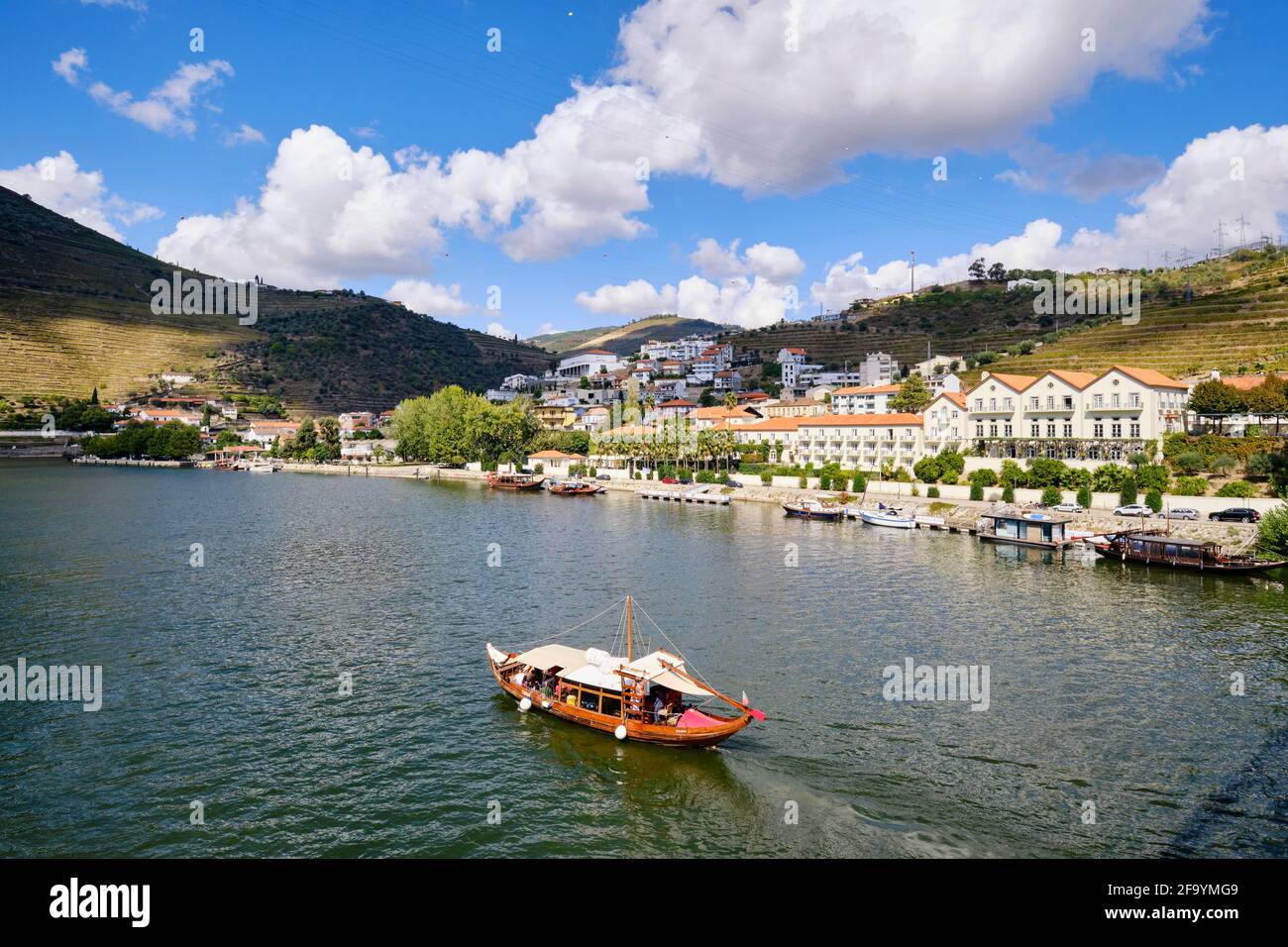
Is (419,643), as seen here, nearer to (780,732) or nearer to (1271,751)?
(780,732)

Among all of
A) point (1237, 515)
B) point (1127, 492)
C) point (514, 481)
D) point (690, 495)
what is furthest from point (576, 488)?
point (1237, 515)

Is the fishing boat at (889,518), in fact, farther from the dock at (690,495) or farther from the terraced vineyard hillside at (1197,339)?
the terraced vineyard hillside at (1197,339)

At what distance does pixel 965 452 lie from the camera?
266 ft

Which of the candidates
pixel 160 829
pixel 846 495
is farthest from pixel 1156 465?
pixel 160 829

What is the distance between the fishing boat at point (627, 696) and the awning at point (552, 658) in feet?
0.11

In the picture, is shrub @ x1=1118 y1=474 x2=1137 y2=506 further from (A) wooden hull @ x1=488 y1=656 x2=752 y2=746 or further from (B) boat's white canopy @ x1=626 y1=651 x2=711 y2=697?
(B) boat's white canopy @ x1=626 y1=651 x2=711 y2=697

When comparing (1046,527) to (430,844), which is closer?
(430,844)

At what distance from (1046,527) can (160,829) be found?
56.0 metres

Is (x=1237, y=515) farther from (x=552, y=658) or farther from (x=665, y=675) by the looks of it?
(x=552, y=658)

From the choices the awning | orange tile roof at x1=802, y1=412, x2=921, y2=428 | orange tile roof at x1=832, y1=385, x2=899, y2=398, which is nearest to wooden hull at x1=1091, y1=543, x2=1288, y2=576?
orange tile roof at x1=802, y1=412, x2=921, y2=428

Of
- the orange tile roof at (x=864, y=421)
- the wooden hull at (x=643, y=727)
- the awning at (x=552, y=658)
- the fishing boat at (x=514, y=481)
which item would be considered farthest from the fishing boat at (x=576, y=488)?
the wooden hull at (x=643, y=727)

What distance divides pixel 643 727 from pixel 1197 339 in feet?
360

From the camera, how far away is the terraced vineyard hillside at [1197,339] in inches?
3543

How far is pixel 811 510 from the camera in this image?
7206 centimetres
